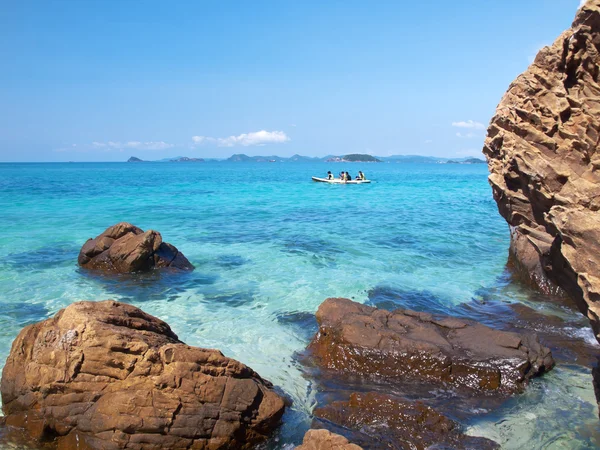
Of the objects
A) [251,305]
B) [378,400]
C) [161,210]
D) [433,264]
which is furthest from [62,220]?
[378,400]

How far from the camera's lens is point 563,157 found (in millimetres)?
6266

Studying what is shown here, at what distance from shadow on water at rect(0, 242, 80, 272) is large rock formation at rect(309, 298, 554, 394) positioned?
12269 millimetres

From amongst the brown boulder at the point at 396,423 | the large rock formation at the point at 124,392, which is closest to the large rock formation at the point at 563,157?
the brown boulder at the point at 396,423

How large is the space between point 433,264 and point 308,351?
9750mm

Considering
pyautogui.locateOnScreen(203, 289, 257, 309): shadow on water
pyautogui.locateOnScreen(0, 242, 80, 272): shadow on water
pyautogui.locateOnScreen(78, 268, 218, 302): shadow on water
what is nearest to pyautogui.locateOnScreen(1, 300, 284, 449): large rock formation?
→ pyautogui.locateOnScreen(203, 289, 257, 309): shadow on water

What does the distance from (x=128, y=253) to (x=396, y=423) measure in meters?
11.6

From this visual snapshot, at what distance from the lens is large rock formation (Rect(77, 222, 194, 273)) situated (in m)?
15.4

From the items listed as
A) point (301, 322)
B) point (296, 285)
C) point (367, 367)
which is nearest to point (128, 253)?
point (296, 285)

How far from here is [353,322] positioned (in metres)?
9.38

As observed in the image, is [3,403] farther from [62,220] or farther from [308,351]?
[62,220]

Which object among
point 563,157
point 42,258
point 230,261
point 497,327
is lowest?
point 497,327

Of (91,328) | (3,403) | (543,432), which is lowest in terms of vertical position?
(543,432)

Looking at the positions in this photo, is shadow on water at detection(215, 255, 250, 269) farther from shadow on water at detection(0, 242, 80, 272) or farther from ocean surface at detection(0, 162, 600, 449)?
shadow on water at detection(0, 242, 80, 272)

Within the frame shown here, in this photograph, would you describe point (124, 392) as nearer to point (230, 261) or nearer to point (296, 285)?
point (296, 285)
